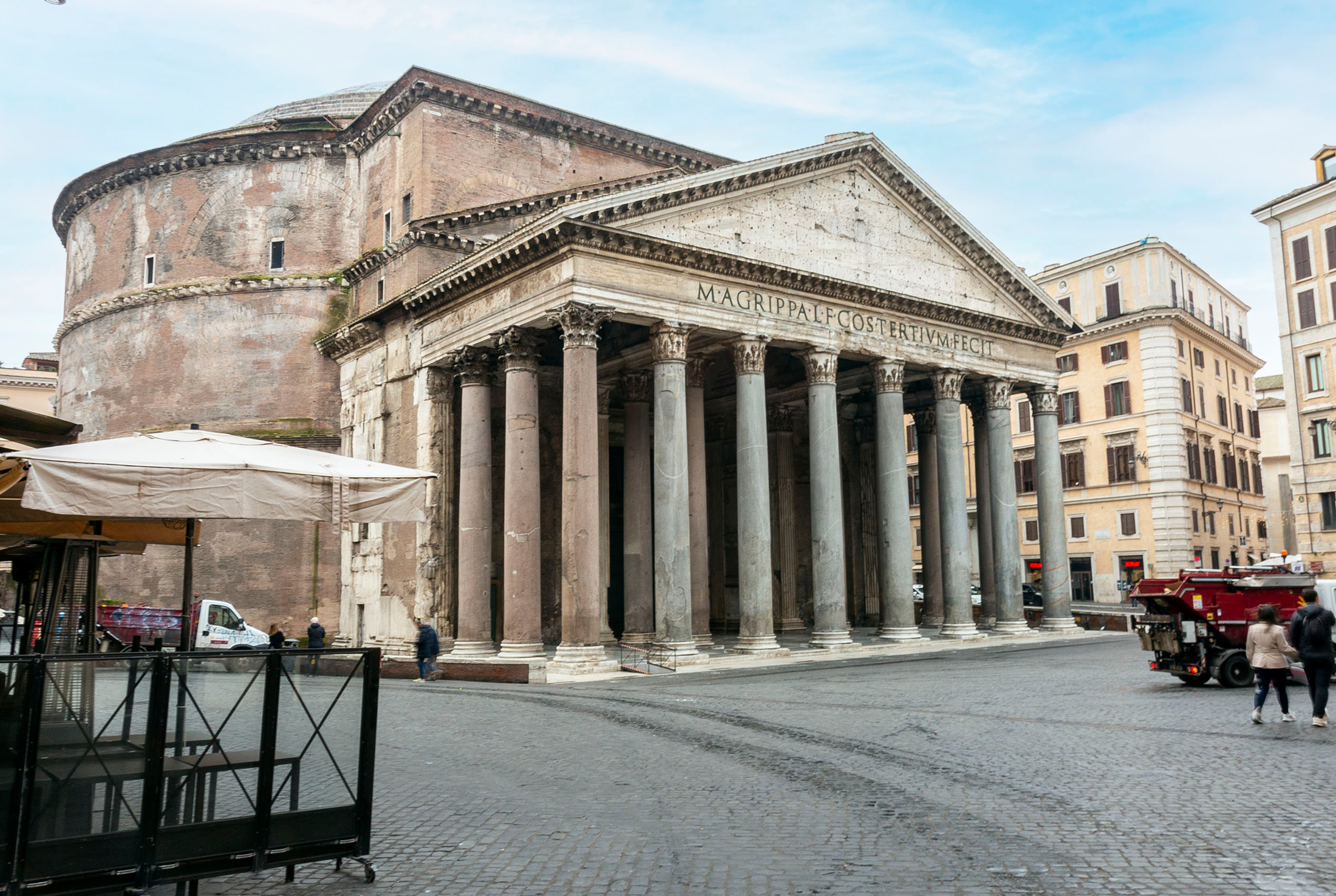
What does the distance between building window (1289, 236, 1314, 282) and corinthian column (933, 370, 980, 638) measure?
627 inches

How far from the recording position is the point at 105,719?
16.1 ft

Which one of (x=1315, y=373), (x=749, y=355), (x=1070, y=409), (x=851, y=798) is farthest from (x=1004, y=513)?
(x=851, y=798)

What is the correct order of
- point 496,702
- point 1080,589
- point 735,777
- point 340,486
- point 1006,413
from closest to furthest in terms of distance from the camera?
point 340,486 < point 735,777 < point 496,702 < point 1006,413 < point 1080,589

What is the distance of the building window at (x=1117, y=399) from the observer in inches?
1523

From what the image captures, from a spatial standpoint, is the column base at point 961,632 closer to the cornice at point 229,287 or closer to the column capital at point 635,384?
the column capital at point 635,384

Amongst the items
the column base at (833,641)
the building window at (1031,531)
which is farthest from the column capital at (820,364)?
the building window at (1031,531)

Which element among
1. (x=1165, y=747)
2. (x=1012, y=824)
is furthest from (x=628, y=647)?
(x=1012, y=824)

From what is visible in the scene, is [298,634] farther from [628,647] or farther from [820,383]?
[820,383]

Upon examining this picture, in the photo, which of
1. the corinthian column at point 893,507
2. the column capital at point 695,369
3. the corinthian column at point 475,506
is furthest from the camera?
the corinthian column at point 893,507

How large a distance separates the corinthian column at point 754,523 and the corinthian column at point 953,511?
5625mm

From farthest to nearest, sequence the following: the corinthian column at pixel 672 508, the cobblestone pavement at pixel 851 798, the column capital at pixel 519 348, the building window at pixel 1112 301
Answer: the building window at pixel 1112 301 → the column capital at pixel 519 348 → the corinthian column at pixel 672 508 → the cobblestone pavement at pixel 851 798

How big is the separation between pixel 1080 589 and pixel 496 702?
31928 millimetres

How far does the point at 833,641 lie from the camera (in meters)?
21.1

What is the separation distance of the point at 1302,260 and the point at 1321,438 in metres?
5.70
